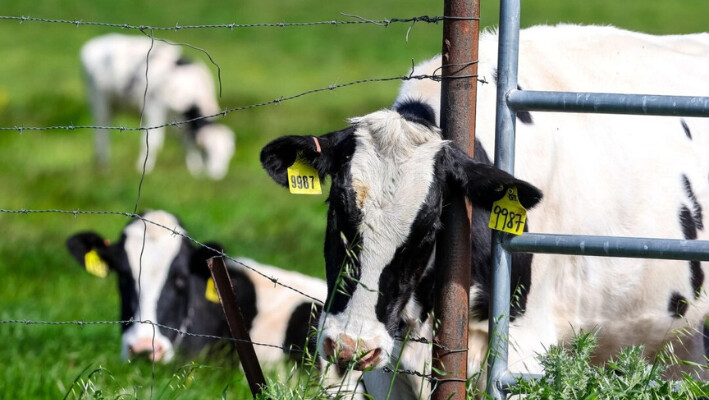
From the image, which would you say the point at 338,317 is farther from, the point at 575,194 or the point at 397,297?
the point at 575,194

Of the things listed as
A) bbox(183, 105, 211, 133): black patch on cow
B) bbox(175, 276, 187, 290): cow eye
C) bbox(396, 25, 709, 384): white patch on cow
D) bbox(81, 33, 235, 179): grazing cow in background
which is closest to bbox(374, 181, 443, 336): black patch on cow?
bbox(396, 25, 709, 384): white patch on cow

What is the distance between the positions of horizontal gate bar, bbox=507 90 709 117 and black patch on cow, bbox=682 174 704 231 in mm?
1586

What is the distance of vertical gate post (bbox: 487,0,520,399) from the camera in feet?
11.4

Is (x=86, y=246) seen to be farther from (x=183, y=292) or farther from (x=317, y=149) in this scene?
(x=317, y=149)

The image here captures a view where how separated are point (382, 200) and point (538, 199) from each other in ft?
1.75

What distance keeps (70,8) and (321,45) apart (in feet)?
32.7

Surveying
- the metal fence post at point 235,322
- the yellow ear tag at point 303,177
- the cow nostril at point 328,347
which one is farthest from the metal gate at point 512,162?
the metal fence post at point 235,322

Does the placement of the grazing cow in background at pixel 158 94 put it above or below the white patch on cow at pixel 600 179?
above

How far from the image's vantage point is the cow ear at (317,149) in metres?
3.97

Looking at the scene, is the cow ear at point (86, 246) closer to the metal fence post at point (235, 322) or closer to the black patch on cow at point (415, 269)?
the metal fence post at point (235, 322)

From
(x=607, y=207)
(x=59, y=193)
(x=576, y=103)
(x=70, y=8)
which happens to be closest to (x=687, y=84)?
(x=607, y=207)

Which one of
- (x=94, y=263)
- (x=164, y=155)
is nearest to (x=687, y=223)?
(x=94, y=263)

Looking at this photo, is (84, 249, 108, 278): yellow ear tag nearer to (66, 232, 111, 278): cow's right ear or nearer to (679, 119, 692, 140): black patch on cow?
(66, 232, 111, 278): cow's right ear

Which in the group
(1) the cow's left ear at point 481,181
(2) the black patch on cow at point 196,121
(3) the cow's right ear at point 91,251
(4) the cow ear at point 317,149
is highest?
(2) the black patch on cow at point 196,121
